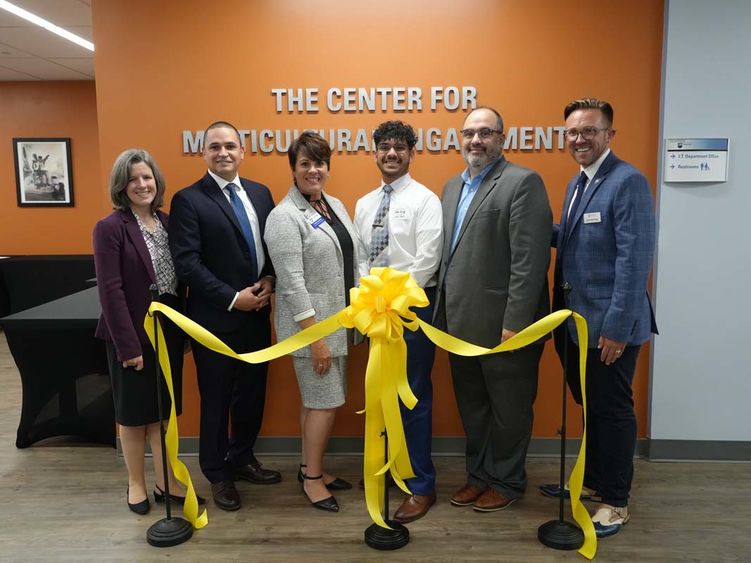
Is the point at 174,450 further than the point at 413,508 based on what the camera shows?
No

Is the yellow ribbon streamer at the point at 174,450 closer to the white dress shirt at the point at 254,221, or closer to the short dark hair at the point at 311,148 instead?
the white dress shirt at the point at 254,221

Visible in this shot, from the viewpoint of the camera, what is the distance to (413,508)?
8.58 feet

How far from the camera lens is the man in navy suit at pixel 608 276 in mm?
2309

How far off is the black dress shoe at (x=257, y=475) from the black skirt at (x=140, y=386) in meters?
0.61

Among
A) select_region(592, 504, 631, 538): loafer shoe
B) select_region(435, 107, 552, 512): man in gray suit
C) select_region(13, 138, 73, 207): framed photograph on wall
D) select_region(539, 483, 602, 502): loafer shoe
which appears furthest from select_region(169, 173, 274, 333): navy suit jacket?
select_region(13, 138, 73, 207): framed photograph on wall

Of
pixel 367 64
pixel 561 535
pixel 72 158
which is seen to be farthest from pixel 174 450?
pixel 72 158

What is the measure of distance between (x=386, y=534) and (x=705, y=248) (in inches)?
88.5

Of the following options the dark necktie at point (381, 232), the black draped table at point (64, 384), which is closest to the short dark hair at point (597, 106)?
the dark necktie at point (381, 232)

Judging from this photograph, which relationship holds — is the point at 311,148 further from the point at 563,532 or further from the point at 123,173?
the point at 563,532

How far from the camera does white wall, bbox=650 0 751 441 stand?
2.96 meters

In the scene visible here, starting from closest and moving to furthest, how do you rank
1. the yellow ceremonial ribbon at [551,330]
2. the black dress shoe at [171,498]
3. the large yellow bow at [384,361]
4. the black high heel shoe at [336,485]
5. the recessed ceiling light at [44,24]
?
the large yellow bow at [384,361], the yellow ceremonial ribbon at [551,330], the black dress shoe at [171,498], the black high heel shoe at [336,485], the recessed ceiling light at [44,24]

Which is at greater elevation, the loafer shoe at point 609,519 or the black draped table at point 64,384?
the black draped table at point 64,384

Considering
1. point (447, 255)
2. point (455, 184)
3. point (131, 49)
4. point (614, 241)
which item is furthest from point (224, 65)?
point (614, 241)

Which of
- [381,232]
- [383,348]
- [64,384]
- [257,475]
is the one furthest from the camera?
[64,384]
